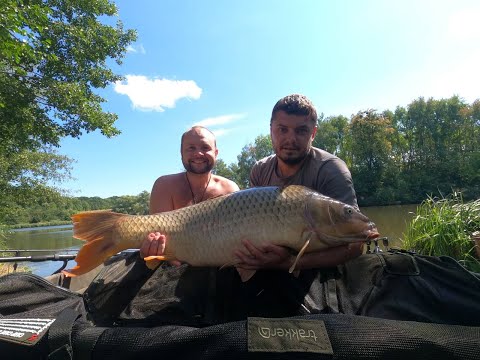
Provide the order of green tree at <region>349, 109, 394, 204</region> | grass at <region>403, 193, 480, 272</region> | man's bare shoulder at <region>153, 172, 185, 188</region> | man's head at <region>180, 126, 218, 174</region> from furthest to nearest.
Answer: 1. green tree at <region>349, 109, 394, 204</region>
2. grass at <region>403, 193, 480, 272</region>
3. man's bare shoulder at <region>153, 172, 185, 188</region>
4. man's head at <region>180, 126, 218, 174</region>

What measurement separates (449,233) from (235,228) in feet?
9.99

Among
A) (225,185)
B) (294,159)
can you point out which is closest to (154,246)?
(294,159)

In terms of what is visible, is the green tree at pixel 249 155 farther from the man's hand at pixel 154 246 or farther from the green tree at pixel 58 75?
the man's hand at pixel 154 246

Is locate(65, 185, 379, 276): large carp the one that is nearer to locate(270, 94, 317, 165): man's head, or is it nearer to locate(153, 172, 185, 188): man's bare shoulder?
locate(270, 94, 317, 165): man's head

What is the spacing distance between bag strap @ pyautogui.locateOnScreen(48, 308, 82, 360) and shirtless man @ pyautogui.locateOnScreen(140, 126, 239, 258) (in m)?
1.43

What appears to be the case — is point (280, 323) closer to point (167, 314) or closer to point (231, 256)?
point (167, 314)

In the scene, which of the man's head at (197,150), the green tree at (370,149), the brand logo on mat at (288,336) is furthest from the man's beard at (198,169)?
the green tree at (370,149)

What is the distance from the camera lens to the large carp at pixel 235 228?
4.41 feet

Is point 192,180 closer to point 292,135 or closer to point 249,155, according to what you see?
point 292,135

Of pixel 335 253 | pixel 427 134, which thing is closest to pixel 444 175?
pixel 427 134

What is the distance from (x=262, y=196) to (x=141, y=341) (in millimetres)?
790

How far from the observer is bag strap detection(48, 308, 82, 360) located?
2.50 feet

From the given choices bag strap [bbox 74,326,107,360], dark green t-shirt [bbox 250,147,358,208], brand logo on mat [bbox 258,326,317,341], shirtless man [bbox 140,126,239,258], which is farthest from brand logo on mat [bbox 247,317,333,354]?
shirtless man [bbox 140,126,239,258]

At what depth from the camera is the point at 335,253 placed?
135 centimetres
